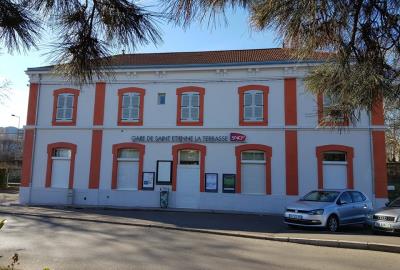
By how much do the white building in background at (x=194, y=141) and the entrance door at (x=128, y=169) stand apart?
55 millimetres

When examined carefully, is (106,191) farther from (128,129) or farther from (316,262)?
(316,262)

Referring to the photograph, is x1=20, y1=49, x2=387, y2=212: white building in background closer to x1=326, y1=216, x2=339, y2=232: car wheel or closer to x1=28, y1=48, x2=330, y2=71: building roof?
x1=28, y1=48, x2=330, y2=71: building roof

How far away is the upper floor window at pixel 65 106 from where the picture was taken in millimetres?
24438

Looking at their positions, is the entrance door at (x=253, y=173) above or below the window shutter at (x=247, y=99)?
below

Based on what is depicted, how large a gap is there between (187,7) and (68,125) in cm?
2161

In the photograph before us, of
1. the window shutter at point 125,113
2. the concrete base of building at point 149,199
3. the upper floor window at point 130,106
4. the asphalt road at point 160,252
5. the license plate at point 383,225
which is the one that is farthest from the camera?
the window shutter at point 125,113

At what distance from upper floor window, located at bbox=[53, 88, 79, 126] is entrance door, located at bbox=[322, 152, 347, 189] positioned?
46.6ft

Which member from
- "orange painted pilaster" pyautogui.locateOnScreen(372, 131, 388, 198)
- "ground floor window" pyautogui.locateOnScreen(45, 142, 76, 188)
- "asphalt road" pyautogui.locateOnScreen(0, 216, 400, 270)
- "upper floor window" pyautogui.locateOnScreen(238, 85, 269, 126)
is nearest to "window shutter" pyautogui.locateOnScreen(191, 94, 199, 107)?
"upper floor window" pyautogui.locateOnScreen(238, 85, 269, 126)

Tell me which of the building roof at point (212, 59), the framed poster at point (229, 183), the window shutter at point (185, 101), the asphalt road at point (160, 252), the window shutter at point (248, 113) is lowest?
the asphalt road at point (160, 252)

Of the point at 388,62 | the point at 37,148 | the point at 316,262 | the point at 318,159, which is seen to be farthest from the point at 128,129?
the point at 388,62

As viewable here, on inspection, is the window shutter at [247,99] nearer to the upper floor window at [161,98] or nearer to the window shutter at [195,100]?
the window shutter at [195,100]

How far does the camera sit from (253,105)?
2266 cm

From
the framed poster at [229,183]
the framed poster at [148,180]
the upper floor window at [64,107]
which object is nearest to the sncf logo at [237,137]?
the framed poster at [229,183]

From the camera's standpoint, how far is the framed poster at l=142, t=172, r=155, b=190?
23000 mm
